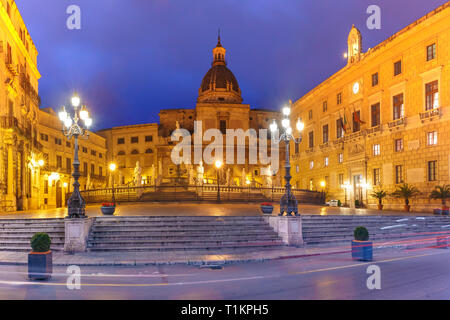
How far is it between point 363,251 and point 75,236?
1013 centimetres

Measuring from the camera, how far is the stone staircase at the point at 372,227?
17.0m

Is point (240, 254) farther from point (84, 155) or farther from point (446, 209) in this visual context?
point (84, 155)

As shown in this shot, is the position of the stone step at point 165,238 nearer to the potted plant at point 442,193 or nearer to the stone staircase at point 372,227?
the stone staircase at point 372,227

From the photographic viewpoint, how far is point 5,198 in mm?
27625

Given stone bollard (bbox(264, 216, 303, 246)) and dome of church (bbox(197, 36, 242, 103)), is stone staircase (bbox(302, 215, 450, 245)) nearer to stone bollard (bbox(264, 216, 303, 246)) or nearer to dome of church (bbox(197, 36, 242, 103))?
stone bollard (bbox(264, 216, 303, 246))

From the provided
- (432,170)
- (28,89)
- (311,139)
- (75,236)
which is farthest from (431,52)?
(28,89)

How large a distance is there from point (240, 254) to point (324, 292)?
5835mm

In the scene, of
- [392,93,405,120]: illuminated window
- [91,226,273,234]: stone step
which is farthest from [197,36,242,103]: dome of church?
[91,226,273,234]: stone step

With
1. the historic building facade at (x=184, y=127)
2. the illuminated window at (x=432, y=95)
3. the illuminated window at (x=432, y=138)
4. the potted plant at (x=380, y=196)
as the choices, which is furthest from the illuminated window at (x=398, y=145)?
the historic building facade at (x=184, y=127)

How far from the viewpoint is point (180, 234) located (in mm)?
15500

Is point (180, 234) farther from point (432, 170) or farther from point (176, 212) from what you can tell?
point (432, 170)

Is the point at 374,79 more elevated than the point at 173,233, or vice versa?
the point at 374,79

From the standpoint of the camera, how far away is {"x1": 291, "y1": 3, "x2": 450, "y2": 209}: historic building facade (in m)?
28.2
